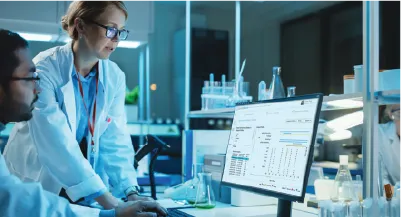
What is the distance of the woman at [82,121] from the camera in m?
1.64

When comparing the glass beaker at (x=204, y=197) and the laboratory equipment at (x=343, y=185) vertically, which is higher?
the laboratory equipment at (x=343, y=185)

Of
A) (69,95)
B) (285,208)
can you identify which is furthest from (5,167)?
(285,208)

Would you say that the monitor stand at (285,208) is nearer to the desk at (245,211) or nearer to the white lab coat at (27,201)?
the desk at (245,211)

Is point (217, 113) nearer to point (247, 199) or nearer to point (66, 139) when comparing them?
point (247, 199)

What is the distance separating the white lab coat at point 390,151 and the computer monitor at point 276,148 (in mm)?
1125

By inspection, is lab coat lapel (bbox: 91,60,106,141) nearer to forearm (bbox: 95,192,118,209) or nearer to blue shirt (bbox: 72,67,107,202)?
blue shirt (bbox: 72,67,107,202)

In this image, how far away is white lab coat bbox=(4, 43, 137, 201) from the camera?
64.2 inches

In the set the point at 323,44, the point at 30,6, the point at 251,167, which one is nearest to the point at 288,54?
the point at 323,44

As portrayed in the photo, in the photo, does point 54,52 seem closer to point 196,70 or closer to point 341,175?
point 341,175

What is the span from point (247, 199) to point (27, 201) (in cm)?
95

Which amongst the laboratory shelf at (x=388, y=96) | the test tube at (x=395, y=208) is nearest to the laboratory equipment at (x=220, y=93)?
the laboratory shelf at (x=388, y=96)

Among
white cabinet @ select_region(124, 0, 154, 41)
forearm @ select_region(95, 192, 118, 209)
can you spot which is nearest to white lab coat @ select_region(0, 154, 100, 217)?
forearm @ select_region(95, 192, 118, 209)

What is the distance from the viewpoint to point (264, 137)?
4.65ft

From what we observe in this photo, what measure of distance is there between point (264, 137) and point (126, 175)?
73 centimetres
